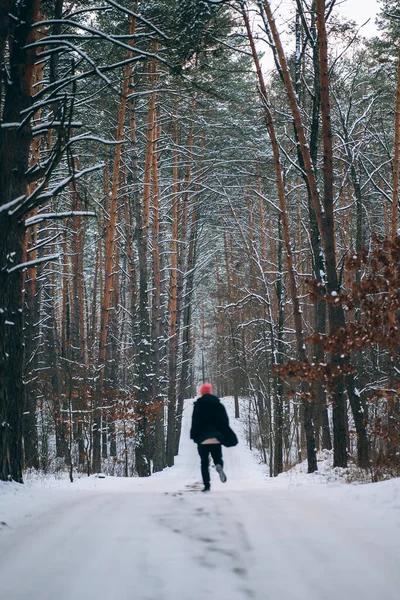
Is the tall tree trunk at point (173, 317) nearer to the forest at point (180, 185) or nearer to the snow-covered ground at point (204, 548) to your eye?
the forest at point (180, 185)

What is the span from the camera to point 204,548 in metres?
4.42

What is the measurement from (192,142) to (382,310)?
18.4m

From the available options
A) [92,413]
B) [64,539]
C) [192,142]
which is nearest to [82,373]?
[92,413]

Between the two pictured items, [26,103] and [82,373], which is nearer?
[26,103]

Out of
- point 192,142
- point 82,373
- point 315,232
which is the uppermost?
point 192,142

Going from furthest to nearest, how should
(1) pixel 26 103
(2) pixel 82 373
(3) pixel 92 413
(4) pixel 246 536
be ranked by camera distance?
(2) pixel 82 373
(3) pixel 92 413
(1) pixel 26 103
(4) pixel 246 536

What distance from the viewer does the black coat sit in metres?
8.80

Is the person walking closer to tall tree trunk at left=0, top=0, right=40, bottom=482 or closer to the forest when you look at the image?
the forest

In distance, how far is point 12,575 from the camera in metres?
3.83

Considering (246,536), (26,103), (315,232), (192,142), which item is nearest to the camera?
(246,536)

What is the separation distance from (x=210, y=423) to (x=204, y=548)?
4447 millimetres

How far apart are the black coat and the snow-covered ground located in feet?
5.72

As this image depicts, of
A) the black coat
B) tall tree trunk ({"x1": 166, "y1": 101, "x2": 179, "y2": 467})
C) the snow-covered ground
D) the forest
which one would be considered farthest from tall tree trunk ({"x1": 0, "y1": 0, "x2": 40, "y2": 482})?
tall tree trunk ({"x1": 166, "y1": 101, "x2": 179, "y2": 467})

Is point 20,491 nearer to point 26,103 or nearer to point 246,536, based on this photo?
point 246,536
